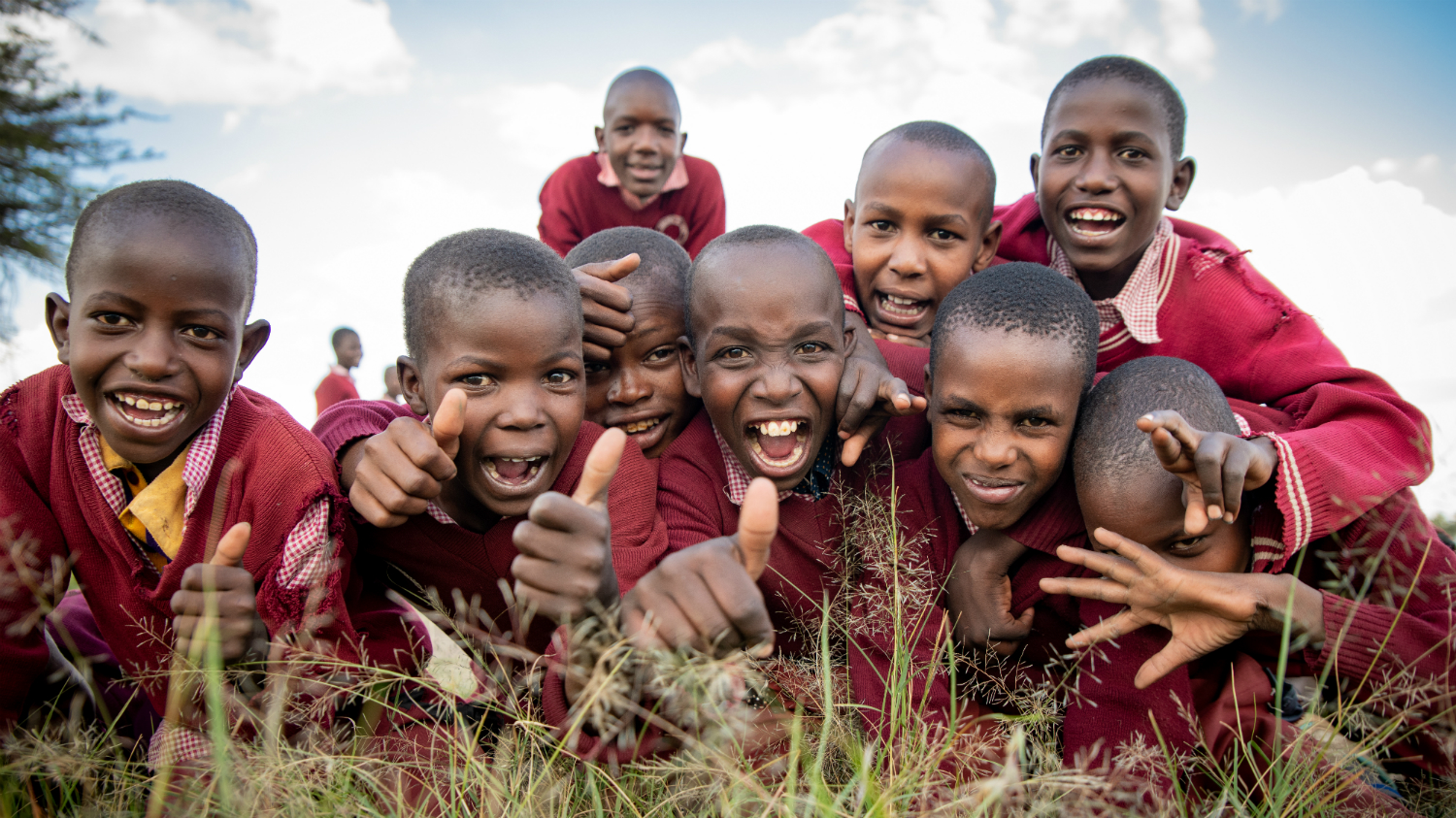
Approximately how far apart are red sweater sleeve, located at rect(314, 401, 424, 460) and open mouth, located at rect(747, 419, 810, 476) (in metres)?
0.90

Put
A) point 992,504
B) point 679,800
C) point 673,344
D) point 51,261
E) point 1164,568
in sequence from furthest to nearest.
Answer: point 51,261 < point 673,344 < point 992,504 < point 1164,568 < point 679,800

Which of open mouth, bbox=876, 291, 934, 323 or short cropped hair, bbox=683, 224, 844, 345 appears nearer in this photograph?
short cropped hair, bbox=683, 224, 844, 345

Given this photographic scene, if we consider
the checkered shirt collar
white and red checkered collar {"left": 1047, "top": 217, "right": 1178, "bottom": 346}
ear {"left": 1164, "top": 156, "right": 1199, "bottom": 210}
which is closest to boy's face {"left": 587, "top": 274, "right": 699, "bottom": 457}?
the checkered shirt collar

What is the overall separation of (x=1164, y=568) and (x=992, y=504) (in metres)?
0.41

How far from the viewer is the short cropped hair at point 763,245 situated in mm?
2406

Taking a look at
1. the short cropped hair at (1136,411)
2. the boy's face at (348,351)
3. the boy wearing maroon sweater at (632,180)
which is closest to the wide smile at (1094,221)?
the short cropped hair at (1136,411)

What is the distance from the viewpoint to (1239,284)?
2758 millimetres

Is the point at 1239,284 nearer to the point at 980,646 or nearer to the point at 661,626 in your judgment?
the point at 980,646

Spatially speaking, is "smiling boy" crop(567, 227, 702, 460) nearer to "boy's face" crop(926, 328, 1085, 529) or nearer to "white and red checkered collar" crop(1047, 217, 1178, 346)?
"boy's face" crop(926, 328, 1085, 529)

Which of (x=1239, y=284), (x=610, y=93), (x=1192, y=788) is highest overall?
(x=610, y=93)

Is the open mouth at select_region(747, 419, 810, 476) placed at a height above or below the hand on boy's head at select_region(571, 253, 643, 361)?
below

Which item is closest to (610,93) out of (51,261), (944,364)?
(944,364)

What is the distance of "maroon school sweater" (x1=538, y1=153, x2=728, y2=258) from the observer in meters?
5.04

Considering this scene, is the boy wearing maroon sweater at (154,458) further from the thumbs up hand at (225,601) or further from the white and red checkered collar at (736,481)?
the white and red checkered collar at (736,481)
